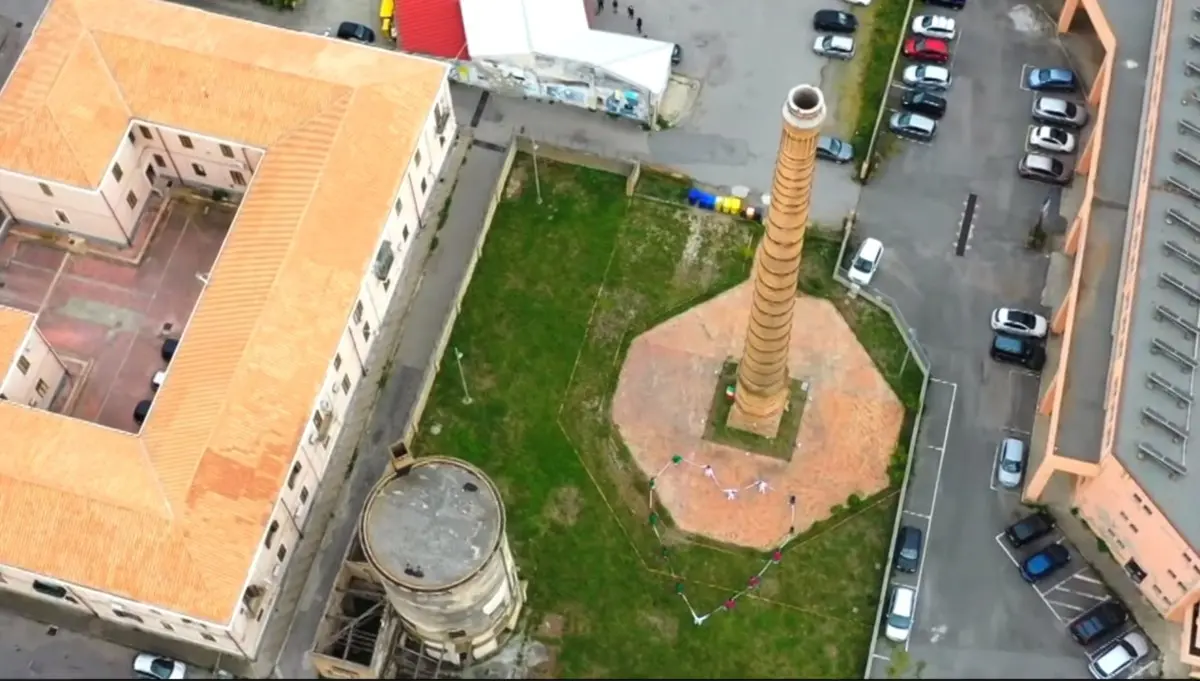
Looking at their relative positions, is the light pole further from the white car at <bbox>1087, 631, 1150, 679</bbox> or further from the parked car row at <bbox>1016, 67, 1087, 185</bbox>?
the parked car row at <bbox>1016, 67, 1087, 185</bbox>

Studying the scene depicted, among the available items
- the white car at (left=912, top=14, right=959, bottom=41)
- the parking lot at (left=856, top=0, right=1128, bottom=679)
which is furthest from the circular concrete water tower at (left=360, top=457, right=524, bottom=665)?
the white car at (left=912, top=14, right=959, bottom=41)

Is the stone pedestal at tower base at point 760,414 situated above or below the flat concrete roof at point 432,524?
above

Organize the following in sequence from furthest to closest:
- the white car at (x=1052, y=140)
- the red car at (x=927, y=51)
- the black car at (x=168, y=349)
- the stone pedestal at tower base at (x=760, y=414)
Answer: the red car at (x=927, y=51) → the white car at (x=1052, y=140) → the black car at (x=168, y=349) → the stone pedestal at tower base at (x=760, y=414)

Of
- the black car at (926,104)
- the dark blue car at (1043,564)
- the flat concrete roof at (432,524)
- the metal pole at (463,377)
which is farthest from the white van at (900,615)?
the black car at (926,104)

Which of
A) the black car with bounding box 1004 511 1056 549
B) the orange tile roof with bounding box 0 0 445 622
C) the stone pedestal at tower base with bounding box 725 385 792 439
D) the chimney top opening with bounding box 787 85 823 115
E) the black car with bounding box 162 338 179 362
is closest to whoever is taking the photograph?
the chimney top opening with bounding box 787 85 823 115

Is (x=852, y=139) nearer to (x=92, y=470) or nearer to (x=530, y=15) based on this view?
(x=530, y=15)

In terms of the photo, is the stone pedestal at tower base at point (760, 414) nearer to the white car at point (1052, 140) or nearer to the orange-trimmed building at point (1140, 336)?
the orange-trimmed building at point (1140, 336)

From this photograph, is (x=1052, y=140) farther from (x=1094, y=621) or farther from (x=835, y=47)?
(x=1094, y=621)

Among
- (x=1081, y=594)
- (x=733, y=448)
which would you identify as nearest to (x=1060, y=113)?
(x=733, y=448)
